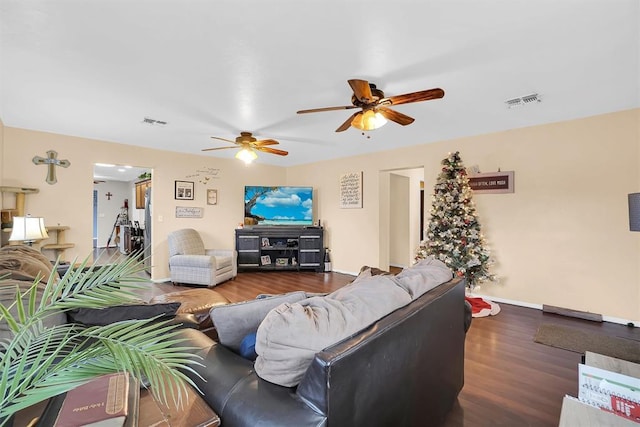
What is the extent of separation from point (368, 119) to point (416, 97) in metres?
0.47

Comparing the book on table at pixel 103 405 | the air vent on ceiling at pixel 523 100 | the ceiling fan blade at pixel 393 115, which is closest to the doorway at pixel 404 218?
the air vent on ceiling at pixel 523 100

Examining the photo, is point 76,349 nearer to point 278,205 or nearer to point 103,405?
point 103,405

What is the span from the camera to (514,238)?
4.04 meters

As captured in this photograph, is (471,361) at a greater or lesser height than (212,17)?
lesser

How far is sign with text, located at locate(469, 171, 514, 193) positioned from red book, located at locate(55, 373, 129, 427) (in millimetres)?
4629

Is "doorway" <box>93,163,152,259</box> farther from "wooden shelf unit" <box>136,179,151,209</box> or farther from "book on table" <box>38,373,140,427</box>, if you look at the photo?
"book on table" <box>38,373,140,427</box>

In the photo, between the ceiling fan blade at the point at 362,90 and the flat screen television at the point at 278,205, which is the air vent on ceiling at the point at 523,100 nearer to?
the ceiling fan blade at the point at 362,90

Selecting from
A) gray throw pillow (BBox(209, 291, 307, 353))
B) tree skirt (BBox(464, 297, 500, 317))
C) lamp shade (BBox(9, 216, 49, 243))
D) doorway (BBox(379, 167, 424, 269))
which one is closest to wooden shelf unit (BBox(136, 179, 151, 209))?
lamp shade (BBox(9, 216, 49, 243))

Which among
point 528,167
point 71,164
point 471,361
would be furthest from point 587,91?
point 71,164

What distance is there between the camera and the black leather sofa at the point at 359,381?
0.93m

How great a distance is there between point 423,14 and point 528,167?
10.1 feet

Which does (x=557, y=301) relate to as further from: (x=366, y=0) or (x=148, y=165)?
(x=148, y=165)

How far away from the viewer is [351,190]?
599cm

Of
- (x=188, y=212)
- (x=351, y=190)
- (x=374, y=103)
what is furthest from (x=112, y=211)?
(x=374, y=103)
